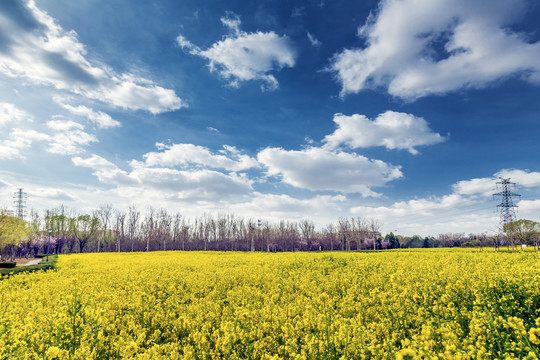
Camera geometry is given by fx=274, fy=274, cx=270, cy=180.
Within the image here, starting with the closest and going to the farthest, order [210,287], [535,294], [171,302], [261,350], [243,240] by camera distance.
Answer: [261,350] < [535,294] < [171,302] < [210,287] < [243,240]

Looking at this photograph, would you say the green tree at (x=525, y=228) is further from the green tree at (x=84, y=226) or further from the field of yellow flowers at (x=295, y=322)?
the green tree at (x=84, y=226)

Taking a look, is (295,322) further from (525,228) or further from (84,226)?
(84,226)

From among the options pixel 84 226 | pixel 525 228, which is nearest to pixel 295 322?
pixel 525 228

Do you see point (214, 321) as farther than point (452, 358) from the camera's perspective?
Yes

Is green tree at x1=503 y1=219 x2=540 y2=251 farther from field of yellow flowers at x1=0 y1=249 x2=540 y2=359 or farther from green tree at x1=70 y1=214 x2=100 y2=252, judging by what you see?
green tree at x1=70 y1=214 x2=100 y2=252

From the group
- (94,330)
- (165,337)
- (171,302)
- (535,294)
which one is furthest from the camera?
(171,302)

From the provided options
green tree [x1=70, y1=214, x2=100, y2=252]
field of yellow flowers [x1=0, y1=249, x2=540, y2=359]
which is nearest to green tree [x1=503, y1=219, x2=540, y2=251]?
field of yellow flowers [x1=0, y1=249, x2=540, y2=359]

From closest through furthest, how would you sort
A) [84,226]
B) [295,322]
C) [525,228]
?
[295,322]
[525,228]
[84,226]

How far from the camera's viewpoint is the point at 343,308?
727 cm

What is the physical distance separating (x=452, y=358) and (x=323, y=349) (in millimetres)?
2003

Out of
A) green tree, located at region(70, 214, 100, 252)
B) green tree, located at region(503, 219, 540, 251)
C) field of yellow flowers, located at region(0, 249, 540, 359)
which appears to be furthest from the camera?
green tree, located at region(70, 214, 100, 252)

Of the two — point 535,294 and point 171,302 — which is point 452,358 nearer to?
point 535,294

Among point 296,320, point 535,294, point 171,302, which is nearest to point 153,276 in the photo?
point 171,302

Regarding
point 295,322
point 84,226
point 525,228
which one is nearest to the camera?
point 295,322
